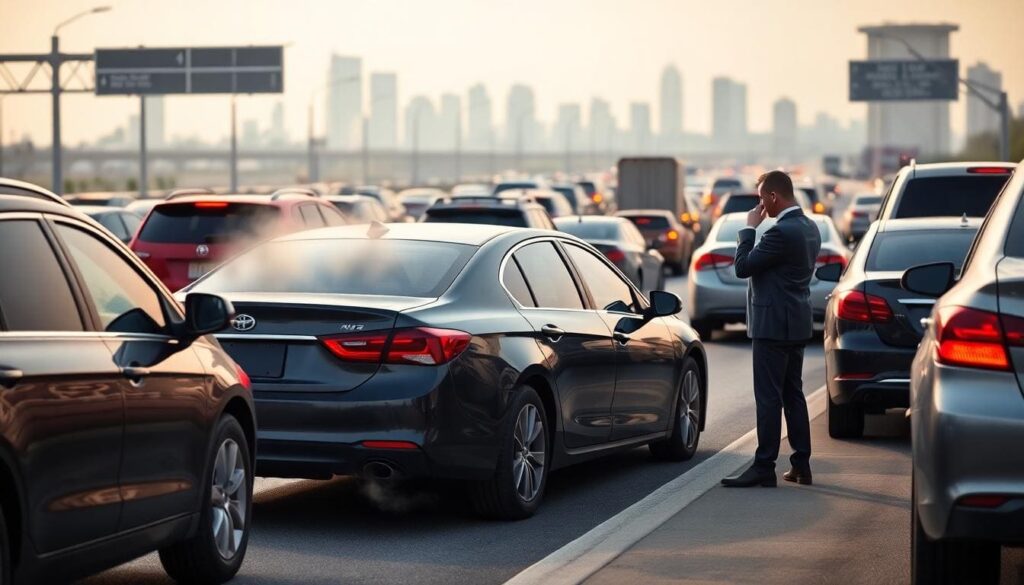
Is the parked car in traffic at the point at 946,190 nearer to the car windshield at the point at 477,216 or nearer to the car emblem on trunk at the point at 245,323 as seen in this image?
the car windshield at the point at 477,216

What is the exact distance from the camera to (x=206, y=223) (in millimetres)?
19500

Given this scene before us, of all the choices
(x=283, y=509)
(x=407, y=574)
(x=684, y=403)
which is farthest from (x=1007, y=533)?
(x=684, y=403)

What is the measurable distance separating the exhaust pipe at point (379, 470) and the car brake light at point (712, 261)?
13.4 meters

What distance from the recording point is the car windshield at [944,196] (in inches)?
667

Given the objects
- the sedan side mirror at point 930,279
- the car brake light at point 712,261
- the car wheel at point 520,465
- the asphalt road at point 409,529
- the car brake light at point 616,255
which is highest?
the sedan side mirror at point 930,279

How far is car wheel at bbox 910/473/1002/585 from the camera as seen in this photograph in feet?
21.4

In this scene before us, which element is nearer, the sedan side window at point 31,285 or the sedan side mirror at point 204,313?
the sedan side window at point 31,285

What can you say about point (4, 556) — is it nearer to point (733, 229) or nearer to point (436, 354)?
point (436, 354)

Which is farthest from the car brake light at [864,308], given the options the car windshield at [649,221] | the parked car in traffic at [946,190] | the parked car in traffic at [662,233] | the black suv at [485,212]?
the car windshield at [649,221]

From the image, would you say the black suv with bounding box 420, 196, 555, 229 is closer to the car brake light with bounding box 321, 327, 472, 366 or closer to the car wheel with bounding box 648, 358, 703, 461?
the car wheel with bounding box 648, 358, 703, 461

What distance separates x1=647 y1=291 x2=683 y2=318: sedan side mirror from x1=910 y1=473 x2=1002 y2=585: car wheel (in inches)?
180

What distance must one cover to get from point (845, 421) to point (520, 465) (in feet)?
13.8

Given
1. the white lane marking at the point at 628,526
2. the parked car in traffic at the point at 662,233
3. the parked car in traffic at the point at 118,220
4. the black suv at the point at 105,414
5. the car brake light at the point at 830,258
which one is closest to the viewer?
the black suv at the point at 105,414

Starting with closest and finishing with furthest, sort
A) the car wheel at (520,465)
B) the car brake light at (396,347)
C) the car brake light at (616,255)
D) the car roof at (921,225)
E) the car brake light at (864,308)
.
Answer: the car brake light at (396,347), the car wheel at (520,465), the car brake light at (864,308), the car roof at (921,225), the car brake light at (616,255)
